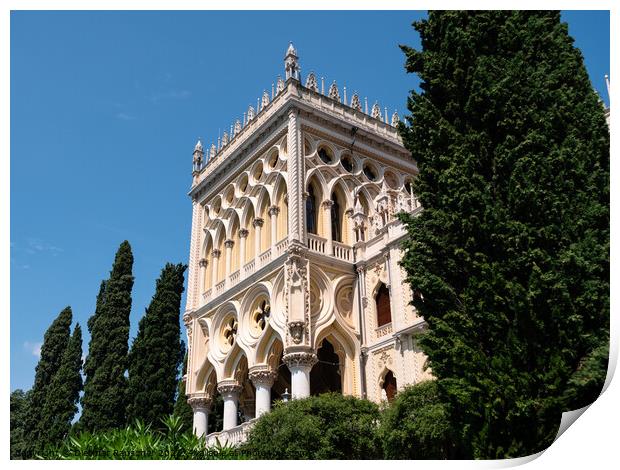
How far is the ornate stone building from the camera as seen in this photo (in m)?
22.9

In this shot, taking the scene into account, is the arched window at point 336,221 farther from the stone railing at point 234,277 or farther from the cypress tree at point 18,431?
the cypress tree at point 18,431

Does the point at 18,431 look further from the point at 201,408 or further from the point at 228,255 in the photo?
the point at 228,255

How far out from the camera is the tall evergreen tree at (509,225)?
1131 cm

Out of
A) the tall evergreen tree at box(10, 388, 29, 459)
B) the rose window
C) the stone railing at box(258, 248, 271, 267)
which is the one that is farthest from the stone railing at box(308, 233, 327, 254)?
the tall evergreen tree at box(10, 388, 29, 459)

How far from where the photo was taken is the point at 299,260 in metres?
23.4

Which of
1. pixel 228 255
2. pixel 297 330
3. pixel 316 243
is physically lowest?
pixel 297 330

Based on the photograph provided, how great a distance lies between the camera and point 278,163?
26375 mm

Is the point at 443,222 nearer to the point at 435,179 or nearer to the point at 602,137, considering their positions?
the point at 435,179

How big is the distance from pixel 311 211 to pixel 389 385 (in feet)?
23.7

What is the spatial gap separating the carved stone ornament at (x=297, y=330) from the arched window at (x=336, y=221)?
15.3ft

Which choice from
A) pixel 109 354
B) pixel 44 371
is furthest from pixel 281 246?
pixel 44 371

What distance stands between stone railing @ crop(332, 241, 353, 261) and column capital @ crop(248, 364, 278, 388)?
477 cm

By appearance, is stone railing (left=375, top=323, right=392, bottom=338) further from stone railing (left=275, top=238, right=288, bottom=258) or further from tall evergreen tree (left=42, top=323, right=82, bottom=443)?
tall evergreen tree (left=42, top=323, right=82, bottom=443)

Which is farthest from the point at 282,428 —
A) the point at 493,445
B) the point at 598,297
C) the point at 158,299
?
the point at 158,299
